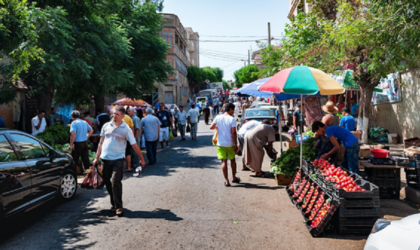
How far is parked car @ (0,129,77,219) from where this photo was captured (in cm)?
521

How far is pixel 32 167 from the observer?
592cm

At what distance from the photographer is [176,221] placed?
5770mm

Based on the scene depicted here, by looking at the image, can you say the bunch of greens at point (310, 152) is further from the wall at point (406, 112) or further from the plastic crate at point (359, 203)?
the wall at point (406, 112)

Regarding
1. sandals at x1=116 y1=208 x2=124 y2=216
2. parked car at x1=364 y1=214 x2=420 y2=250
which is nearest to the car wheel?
sandals at x1=116 y1=208 x2=124 y2=216

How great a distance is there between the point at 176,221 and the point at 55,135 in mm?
7439

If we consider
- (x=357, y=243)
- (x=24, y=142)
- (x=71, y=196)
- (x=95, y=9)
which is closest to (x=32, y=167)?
(x=24, y=142)

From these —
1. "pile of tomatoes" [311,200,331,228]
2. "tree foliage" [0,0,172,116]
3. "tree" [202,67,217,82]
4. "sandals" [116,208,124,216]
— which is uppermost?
"tree" [202,67,217,82]

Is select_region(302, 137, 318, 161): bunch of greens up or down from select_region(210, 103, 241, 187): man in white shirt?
down

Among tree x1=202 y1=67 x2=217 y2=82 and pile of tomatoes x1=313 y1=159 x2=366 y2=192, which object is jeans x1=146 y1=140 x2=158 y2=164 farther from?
tree x1=202 y1=67 x2=217 y2=82

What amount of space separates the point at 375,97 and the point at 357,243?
14194 millimetres

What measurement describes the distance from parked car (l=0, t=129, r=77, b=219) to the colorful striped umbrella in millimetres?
4620

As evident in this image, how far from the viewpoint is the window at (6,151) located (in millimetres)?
5340

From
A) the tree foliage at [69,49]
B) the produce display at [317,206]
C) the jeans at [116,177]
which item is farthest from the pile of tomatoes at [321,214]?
the tree foliage at [69,49]

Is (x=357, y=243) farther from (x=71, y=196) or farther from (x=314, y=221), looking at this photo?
(x=71, y=196)
